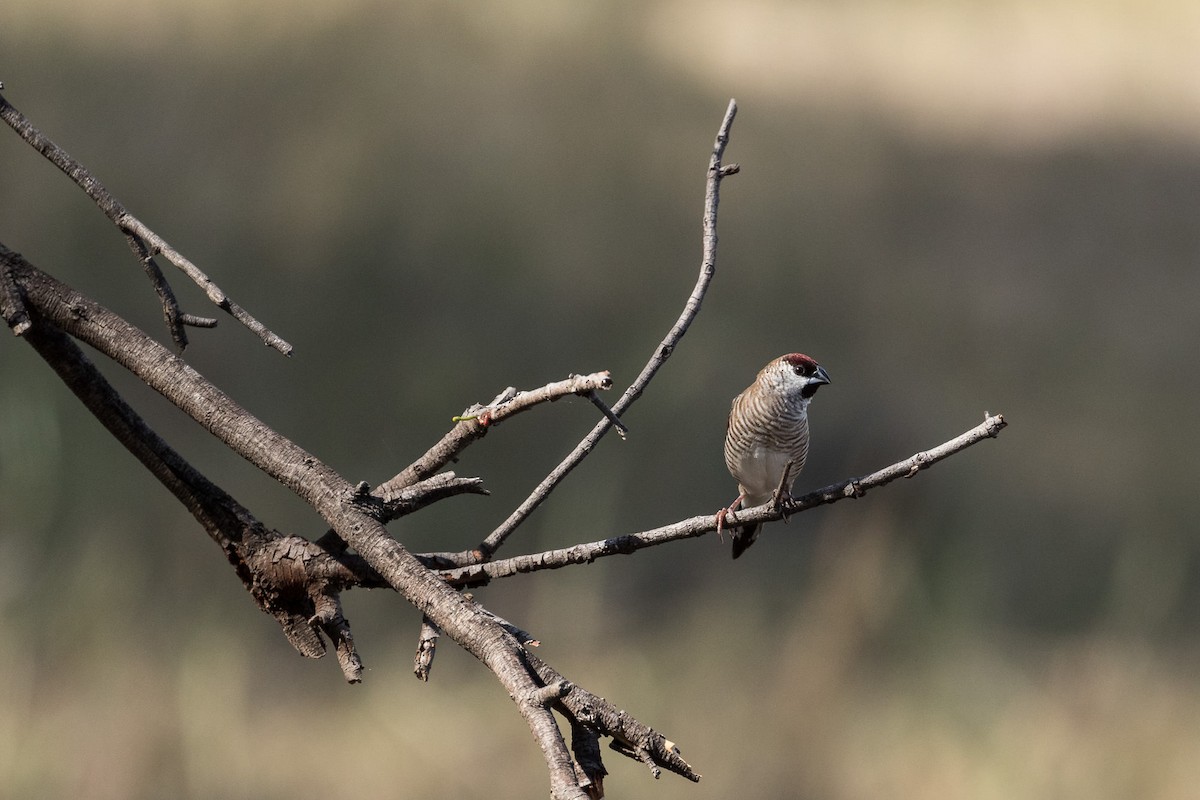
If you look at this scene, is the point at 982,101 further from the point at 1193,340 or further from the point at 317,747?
the point at 317,747

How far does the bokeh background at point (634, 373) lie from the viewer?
313 cm

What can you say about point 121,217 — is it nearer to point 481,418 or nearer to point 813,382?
point 481,418

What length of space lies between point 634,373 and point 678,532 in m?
2.51

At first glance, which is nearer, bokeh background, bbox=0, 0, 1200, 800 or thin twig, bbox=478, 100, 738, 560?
thin twig, bbox=478, 100, 738, 560

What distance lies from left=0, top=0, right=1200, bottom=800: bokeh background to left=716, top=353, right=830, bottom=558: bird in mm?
875

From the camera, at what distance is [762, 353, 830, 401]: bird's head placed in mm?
2105

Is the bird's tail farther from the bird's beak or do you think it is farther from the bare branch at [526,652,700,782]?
the bare branch at [526,652,700,782]

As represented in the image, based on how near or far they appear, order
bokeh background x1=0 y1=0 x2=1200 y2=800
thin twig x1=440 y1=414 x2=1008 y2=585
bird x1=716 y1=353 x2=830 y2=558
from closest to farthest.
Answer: thin twig x1=440 y1=414 x2=1008 y2=585 < bird x1=716 y1=353 x2=830 y2=558 < bokeh background x1=0 y1=0 x2=1200 y2=800

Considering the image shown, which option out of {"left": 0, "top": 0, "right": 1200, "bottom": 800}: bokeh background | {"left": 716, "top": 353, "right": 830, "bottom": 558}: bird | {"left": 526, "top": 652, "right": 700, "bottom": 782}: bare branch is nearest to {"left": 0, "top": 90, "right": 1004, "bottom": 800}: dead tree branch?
{"left": 526, "top": 652, "right": 700, "bottom": 782}: bare branch

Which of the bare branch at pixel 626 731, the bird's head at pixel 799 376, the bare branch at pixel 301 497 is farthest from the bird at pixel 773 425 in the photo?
the bare branch at pixel 626 731

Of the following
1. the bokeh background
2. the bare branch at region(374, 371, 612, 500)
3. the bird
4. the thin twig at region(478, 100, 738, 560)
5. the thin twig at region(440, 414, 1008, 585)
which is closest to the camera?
the bare branch at region(374, 371, 612, 500)

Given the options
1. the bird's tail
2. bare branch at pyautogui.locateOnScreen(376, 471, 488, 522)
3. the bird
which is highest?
the bird

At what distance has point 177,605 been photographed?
10.7 feet

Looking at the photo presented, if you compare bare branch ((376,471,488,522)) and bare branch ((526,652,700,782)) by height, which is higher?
bare branch ((376,471,488,522))
